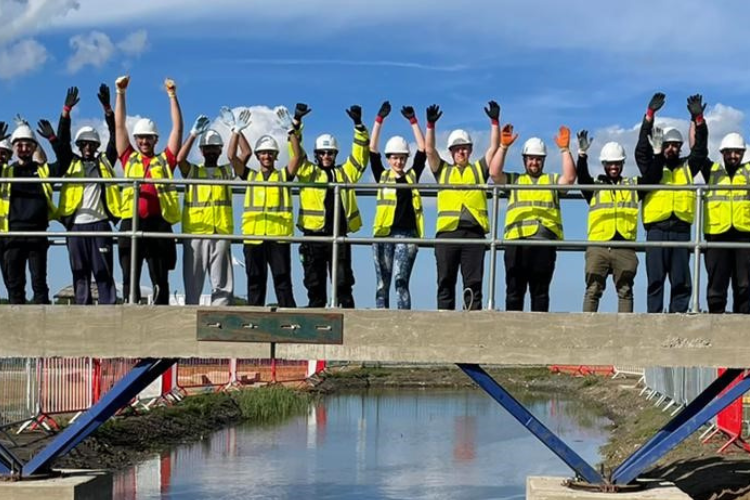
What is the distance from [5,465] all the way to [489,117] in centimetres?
560

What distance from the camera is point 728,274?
10.7m

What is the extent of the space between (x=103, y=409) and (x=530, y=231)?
4.30 metres

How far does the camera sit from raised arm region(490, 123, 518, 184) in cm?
1088

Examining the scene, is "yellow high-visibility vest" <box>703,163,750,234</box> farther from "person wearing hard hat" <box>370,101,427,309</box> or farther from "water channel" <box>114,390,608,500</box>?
"water channel" <box>114,390,608,500</box>

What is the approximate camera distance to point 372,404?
41.6m

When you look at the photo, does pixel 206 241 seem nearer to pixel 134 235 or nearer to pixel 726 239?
pixel 134 235

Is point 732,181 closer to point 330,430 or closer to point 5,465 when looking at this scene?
point 5,465

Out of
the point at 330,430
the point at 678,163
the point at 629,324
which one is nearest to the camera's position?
the point at 629,324

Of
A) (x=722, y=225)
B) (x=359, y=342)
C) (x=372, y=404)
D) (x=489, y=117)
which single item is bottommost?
(x=372, y=404)

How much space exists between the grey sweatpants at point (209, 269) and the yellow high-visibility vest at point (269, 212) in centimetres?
31

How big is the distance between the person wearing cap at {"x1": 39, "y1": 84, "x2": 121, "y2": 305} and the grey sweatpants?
759mm

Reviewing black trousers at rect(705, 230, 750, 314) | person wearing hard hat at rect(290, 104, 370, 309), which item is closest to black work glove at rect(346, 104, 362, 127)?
person wearing hard hat at rect(290, 104, 370, 309)

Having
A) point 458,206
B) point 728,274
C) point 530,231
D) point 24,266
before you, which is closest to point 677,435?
point 728,274

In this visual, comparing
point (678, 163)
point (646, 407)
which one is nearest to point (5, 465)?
point (678, 163)
